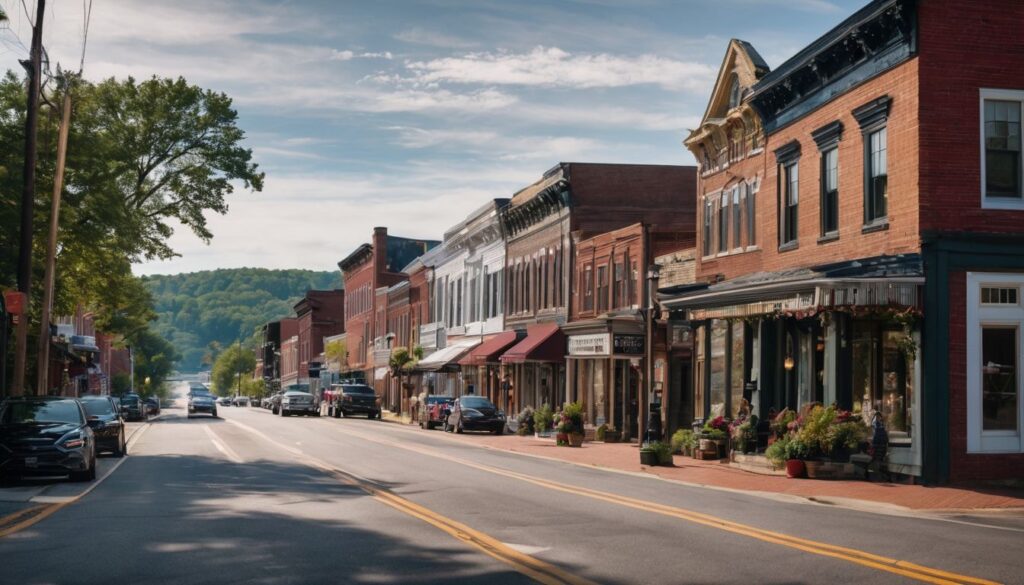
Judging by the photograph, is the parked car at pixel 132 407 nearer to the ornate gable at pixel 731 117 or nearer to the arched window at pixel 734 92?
the ornate gable at pixel 731 117

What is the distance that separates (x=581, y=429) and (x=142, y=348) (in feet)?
443

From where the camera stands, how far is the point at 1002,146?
24.1 meters

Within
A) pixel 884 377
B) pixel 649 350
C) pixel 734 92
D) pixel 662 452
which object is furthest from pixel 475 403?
pixel 884 377

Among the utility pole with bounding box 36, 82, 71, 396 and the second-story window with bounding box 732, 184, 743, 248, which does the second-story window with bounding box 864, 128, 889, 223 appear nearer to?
the second-story window with bounding box 732, 184, 743, 248

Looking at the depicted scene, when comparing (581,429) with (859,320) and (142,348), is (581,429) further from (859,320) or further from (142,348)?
(142,348)

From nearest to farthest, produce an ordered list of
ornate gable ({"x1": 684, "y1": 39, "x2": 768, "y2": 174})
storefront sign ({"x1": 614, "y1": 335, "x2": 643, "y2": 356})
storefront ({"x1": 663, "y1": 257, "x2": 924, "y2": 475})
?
storefront ({"x1": 663, "y1": 257, "x2": 924, "y2": 475})
ornate gable ({"x1": 684, "y1": 39, "x2": 768, "y2": 174})
storefront sign ({"x1": 614, "y1": 335, "x2": 643, "y2": 356})

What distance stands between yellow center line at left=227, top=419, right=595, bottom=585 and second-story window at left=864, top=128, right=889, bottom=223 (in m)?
11.6

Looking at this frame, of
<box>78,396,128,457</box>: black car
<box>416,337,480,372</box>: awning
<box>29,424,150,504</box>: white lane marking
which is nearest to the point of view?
<box>29,424,150,504</box>: white lane marking

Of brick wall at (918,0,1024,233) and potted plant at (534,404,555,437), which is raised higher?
brick wall at (918,0,1024,233)

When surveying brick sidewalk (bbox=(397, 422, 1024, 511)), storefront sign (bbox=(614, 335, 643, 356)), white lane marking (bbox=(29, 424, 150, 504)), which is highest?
storefront sign (bbox=(614, 335, 643, 356))

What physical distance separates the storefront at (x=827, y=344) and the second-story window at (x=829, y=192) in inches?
80.8

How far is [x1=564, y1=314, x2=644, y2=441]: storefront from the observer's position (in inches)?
1559

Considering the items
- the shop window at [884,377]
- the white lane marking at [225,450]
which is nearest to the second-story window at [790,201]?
the shop window at [884,377]

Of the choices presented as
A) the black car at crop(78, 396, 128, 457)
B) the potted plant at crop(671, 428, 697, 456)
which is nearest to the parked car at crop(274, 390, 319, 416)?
the black car at crop(78, 396, 128, 457)
